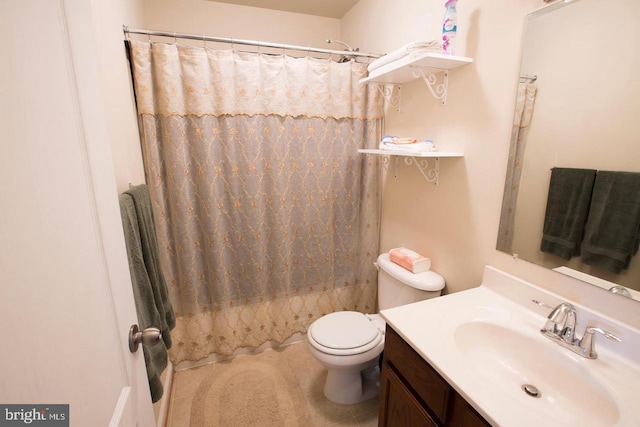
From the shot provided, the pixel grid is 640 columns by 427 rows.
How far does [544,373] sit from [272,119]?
173 centimetres

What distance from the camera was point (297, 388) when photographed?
1767 mm

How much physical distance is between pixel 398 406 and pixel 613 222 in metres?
0.94

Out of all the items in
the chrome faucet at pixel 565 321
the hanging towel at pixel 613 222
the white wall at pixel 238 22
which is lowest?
the chrome faucet at pixel 565 321

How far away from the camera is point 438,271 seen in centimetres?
155

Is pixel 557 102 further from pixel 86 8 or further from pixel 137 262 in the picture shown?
pixel 137 262


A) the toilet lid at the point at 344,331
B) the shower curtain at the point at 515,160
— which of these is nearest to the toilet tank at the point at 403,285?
the toilet lid at the point at 344,331

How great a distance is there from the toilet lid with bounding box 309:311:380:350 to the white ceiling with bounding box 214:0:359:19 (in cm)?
220

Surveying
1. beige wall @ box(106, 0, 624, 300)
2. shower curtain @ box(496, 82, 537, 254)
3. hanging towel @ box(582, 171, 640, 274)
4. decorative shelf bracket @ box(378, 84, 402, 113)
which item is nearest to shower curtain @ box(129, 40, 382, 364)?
decorative shelf bracket @ box(378, 84, 402, 113)

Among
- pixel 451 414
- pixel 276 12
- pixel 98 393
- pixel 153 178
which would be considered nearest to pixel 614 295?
pixel 451 414

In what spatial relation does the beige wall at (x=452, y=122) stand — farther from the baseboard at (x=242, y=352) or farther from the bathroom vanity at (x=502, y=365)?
the baseboard at (x=242, y=352)

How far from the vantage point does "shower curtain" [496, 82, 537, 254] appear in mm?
1067

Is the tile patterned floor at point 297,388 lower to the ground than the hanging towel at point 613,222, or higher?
lower

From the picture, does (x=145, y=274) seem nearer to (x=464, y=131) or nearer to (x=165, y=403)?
(x=165, y=403)

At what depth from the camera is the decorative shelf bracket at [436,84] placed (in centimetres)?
136
